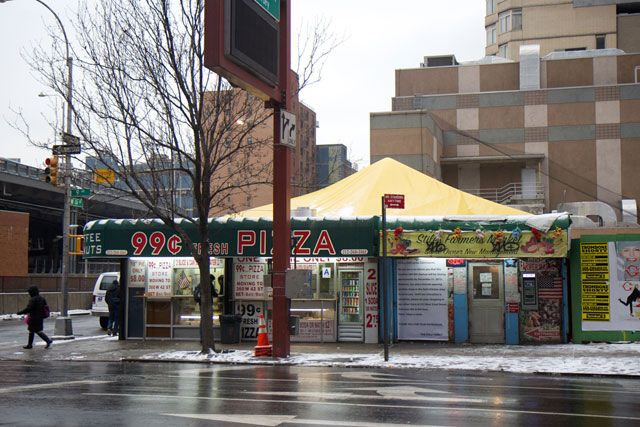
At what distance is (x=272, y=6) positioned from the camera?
53.9ft

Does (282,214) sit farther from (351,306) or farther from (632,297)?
(632,297)

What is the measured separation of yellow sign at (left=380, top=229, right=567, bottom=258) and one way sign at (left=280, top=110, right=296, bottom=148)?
14.9ft

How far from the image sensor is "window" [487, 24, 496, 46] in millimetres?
81312

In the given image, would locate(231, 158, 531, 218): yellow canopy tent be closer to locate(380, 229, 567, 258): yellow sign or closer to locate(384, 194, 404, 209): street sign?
locate(380, 229, 567, 258): yellow sign

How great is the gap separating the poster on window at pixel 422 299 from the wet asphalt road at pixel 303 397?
599cm

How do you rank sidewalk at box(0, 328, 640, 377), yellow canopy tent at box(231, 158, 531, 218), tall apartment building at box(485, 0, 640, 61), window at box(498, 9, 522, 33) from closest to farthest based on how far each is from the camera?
sidewalk at box(0, 328, 640, 377) < yellow canopy tent at box(231, 158, 531, 218) < tall apartment building at box(485, 0, 640, 61) < window at box(498, 9, 522, 33)

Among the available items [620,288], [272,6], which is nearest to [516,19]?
[620,288]

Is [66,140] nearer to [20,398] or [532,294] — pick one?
[20,398]

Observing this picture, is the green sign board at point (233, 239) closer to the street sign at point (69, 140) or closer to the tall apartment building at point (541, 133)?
the street sign at point (69, 140)

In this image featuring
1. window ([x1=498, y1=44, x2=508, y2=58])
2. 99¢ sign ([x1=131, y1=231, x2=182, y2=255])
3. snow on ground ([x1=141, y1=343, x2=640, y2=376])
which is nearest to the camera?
snow on ground ([x1=141, y1=343, x2=640, y2=376])

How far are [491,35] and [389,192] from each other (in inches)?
2519

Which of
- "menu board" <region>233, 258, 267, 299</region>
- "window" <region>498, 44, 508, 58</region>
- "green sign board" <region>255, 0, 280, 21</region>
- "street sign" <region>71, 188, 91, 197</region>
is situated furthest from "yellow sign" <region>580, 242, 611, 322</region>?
"window" <region>498, 44, 508, 58</region>

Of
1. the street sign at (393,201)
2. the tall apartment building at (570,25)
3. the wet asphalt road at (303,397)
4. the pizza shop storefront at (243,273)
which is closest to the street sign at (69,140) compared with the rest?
the pizza shop storefront at (243,273)

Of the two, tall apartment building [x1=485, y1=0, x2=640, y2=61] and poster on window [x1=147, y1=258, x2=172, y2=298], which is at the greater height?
tall apartment building [x1=485, y1=0, x2=640, y2=61]
